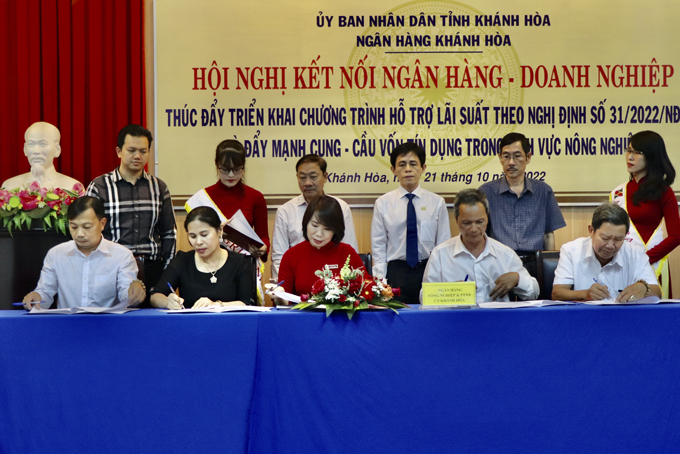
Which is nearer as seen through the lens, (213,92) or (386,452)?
(386,452)

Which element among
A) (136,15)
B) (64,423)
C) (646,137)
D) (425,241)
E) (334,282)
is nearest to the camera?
(64,423)

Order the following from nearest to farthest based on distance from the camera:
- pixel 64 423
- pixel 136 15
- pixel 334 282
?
pixel 64 423, pixel 334 282, pixel 136 15

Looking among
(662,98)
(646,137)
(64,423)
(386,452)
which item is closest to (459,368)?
(386,452)

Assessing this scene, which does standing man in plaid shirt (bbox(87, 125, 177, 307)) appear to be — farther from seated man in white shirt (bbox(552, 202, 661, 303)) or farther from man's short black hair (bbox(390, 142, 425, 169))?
seated man in white shirt (bbox(552, 202, 661, 303))

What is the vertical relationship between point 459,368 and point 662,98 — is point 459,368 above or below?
Answer: below

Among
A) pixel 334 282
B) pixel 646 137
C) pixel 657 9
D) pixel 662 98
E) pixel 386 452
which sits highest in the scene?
pixel 657 9

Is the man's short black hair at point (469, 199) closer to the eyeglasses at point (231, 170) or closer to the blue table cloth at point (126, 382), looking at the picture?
the blue table cloth at point (126, 382)

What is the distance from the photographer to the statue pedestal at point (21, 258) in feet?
10.2

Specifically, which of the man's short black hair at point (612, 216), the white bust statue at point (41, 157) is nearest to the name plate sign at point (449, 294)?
the man's short black hair at point (612, 216)

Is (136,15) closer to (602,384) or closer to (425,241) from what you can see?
(425,241)

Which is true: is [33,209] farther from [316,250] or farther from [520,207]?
[520,207]

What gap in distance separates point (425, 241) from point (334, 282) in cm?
140

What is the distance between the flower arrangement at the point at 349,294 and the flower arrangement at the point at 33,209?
1572 mm

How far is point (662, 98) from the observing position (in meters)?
4.09
